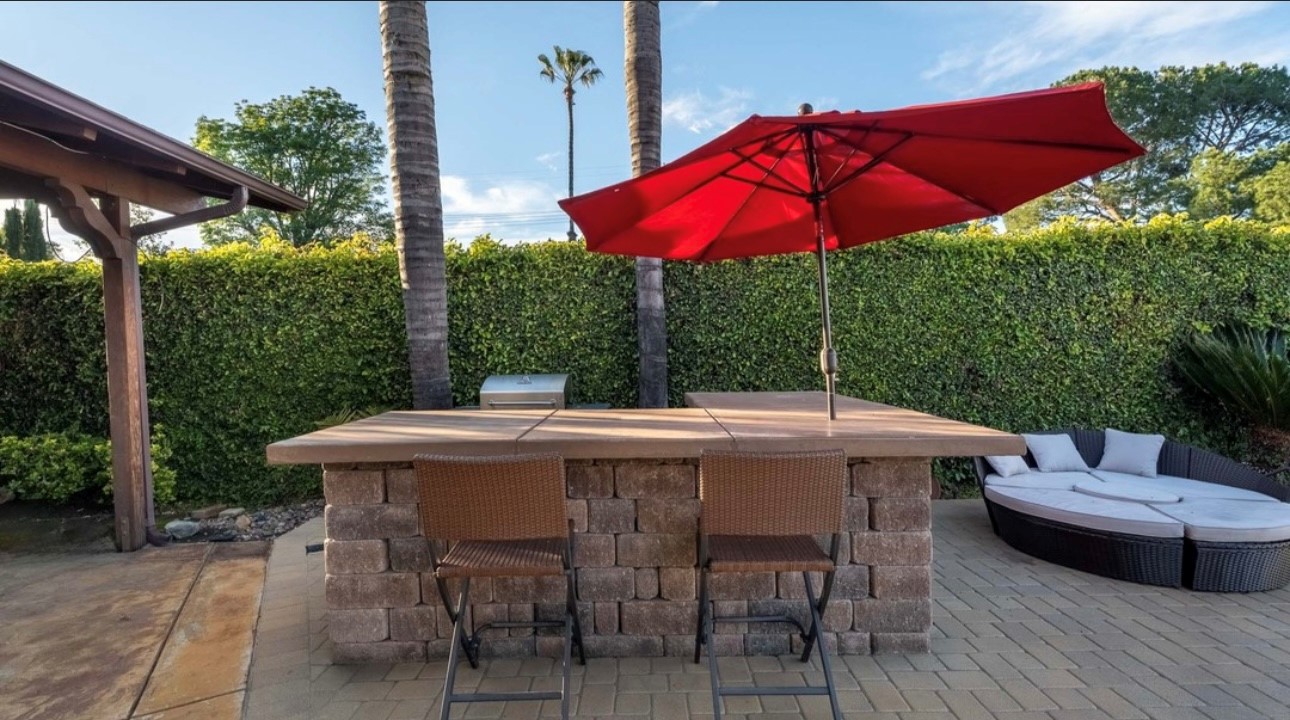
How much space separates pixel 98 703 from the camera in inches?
90.1

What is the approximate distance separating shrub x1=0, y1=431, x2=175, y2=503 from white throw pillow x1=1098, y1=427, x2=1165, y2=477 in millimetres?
7785

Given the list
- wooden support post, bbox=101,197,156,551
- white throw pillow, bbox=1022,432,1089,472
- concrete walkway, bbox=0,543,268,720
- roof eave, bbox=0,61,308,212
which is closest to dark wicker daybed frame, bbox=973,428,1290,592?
white throw pillow, bbox=1022,432,1089,472

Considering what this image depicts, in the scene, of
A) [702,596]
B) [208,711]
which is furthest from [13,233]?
[702,596]

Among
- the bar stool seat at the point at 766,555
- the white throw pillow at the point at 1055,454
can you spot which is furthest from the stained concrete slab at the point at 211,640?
the white throw pillow at the point at 1055,454

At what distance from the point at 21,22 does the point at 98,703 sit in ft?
24.2

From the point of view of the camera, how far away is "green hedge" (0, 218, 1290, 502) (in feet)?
16.9

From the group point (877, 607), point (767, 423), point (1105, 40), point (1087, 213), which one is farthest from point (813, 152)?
point (1087, 213)

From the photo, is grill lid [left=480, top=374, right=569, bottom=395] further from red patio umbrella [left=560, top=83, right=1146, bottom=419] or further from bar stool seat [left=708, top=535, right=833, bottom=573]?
bar stool seat [left=708, top=535, right=833, bottom=573]

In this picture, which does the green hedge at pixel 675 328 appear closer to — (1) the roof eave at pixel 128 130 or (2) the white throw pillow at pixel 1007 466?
(1) the roof eave at pixel 128 130

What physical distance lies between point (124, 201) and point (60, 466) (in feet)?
7.66

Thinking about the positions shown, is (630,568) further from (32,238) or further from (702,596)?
(32,238)

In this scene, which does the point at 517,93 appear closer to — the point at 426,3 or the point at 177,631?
the point at 426,3

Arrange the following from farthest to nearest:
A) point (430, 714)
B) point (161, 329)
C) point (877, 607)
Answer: point (161, 329) < point (877, 607) < point (430, 714)

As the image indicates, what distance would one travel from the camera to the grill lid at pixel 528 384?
14.3ft
